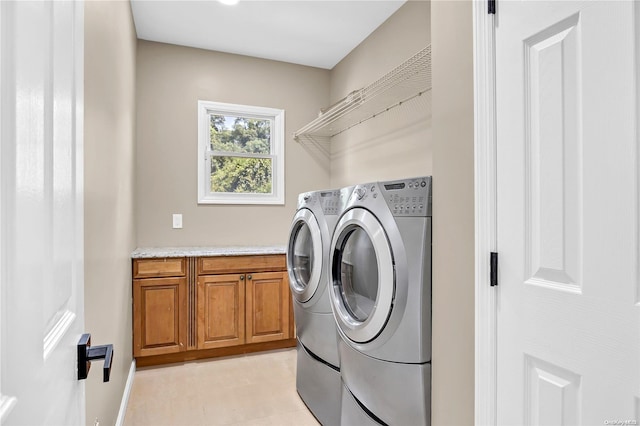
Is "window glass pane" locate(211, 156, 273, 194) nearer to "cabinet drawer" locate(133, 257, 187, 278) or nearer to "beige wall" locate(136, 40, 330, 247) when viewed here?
"beige wall" locate(136, 40, 330, 247)

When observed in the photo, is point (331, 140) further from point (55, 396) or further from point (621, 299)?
point (55, 396)

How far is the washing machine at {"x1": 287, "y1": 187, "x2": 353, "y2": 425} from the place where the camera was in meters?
2.00

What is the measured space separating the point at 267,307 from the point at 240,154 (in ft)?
4.97

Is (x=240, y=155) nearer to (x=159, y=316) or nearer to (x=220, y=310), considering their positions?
(x=220, y=310)

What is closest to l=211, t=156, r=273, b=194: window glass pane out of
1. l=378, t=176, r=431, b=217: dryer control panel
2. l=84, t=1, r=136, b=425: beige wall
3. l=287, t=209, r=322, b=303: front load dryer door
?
l=84, t=1, r=136, b=425: beige wall

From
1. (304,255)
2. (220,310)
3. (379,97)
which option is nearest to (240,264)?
(220,310)

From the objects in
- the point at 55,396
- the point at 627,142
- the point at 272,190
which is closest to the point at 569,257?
the point at 627,142

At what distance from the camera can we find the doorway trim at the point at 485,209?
113 centimetres

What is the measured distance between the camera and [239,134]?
12.2 ft

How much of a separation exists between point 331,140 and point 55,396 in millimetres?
3641

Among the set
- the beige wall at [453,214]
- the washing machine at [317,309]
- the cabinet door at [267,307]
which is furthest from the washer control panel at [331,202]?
the cabinet door at [267,307]

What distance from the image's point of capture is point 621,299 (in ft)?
2.66

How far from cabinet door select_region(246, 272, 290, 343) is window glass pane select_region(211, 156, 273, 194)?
3.19ft

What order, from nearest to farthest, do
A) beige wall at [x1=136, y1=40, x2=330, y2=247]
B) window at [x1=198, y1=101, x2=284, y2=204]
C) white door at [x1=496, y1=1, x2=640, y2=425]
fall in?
white door at [x1=496, y1=1, x2=640, y2=425]
beige wall at [x1=136, y1=40, x2=330, y2=247]
window at [x1=198, y1=101, x2=284, y2=204]
